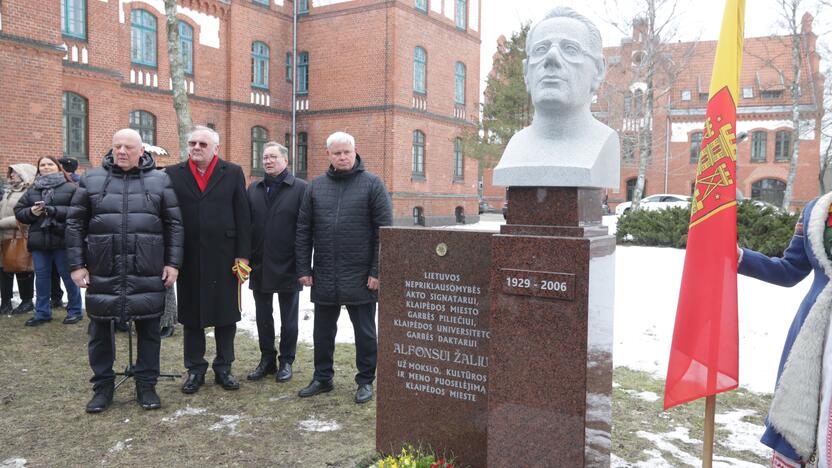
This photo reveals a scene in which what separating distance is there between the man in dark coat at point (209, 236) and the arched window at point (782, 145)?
37221 millimetres

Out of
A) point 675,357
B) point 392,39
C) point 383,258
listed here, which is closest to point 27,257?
point 383,258

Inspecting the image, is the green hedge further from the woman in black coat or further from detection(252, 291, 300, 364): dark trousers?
the woman in black coat

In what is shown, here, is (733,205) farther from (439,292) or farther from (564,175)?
(439,292)

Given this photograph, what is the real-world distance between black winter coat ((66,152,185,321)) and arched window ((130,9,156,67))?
16395mm

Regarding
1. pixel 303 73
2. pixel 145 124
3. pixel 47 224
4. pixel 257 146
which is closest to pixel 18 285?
pixel 47 224

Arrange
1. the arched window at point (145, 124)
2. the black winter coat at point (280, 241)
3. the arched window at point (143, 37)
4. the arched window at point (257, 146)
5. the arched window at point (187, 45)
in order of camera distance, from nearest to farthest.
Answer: the black winter coat at point (280, 241) → the arched window at point (143, 37) → the arched window at point (145, 124) → the arched window at point (187, 45) → the arched window at point (257, 146)

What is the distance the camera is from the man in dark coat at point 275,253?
5262 mm

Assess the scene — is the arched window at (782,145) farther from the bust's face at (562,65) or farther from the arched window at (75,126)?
the bust's face at (562,65)

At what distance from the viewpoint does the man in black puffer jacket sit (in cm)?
438

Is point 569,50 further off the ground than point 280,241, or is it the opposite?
point 569,50

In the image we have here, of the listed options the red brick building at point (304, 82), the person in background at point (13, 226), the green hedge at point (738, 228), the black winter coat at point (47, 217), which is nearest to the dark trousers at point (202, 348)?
the black winter coat at point (47, 217)

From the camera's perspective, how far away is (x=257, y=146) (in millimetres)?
22844

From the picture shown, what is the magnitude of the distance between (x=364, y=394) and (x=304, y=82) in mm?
20563

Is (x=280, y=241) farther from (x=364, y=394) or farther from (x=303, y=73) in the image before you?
(x=303, y=73)
